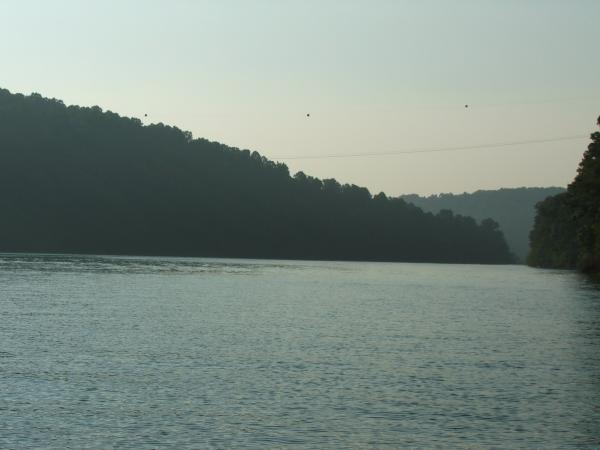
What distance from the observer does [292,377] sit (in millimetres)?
38188

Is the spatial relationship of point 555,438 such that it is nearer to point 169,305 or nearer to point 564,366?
point 564,366

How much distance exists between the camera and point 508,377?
39281mm

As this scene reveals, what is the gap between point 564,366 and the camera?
42.8 m

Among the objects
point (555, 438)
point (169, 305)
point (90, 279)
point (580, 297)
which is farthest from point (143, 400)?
point (90, 279)

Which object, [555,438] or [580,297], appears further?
[580,297]

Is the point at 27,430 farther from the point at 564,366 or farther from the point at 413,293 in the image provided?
the point at 413,293

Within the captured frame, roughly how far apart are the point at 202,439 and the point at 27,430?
16.2ft

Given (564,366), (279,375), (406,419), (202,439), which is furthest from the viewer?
(564,366)

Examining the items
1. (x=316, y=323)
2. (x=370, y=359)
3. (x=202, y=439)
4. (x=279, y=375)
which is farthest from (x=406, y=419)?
(x=316, y=323)

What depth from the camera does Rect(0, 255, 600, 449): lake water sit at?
27906mm

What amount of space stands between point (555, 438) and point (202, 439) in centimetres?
993

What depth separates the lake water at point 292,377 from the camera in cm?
2791

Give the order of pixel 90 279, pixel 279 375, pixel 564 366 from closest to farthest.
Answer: pixel 279 375, pixel 564 366, pixel 90 279

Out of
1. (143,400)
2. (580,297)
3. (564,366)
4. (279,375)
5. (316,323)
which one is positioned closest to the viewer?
(143,400)
